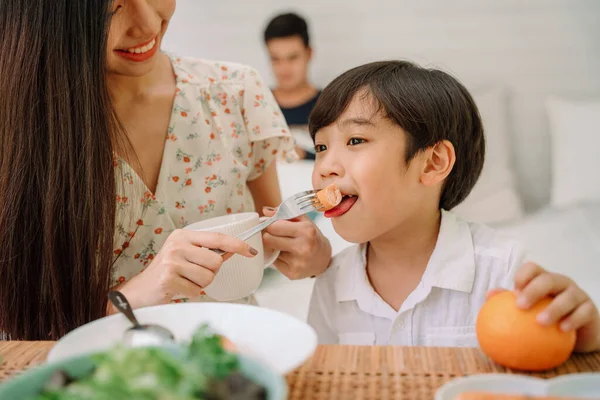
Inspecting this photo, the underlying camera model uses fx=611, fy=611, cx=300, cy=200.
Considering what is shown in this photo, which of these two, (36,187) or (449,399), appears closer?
(449,399)

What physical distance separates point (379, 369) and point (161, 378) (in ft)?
1.16

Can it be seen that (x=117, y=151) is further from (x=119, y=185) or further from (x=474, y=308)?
(x=474, y=308)

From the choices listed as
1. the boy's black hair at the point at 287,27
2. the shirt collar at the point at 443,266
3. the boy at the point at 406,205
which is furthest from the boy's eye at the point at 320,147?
the boy's black hair at the point at 287,27

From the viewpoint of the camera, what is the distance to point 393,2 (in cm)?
320

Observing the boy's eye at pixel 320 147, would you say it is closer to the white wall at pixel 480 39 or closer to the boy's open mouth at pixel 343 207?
the boy's open mouth at pixel 343 207

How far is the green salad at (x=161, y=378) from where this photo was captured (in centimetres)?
44

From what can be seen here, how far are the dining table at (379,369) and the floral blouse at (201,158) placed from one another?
513 millimetres

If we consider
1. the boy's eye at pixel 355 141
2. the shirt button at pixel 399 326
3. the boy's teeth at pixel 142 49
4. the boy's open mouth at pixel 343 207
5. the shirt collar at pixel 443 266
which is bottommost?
the shirt button at pixel 399 326

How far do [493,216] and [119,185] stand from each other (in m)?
2.05

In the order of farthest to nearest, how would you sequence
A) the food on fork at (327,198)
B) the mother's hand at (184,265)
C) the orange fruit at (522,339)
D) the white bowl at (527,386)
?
the food on fork at (327,198)
the mother's hand at (184,265)
the orange fruit at (522,339)
the white bowl at (527,386)

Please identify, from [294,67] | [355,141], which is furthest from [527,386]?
[294,67]

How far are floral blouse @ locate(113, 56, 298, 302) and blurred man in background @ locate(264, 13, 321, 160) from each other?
1.49 metres

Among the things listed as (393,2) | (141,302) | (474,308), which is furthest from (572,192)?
(141,302)

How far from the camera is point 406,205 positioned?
3.86ft
